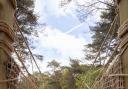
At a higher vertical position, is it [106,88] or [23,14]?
[23,14]

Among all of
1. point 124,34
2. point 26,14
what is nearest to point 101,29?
point 26,14

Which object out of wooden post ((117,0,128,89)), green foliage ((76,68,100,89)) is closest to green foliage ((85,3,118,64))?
green foliage ((76,68,100,89))

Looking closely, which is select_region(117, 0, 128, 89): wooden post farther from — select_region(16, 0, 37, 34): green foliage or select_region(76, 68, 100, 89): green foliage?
select_region(16, 0, 37, 34): green foliage

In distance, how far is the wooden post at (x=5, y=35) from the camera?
162 cm

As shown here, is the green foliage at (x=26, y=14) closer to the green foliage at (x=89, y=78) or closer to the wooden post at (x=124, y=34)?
the green foliage at (x=89, y=78)

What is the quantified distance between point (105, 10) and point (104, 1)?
0.45 metres

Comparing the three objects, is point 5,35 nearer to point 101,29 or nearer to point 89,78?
point 89,78

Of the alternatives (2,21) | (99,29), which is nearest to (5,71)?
(2,21)

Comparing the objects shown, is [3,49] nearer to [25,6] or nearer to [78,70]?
[25,6]

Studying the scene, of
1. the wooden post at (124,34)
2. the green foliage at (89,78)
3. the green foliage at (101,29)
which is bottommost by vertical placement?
the wooden post at (124,34)

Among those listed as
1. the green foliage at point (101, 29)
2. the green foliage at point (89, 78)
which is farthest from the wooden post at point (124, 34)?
the green foliage at point (101, 29)

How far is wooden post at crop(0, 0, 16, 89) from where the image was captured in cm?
162

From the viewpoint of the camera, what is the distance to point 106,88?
73.2 inches

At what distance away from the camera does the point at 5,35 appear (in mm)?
1690
